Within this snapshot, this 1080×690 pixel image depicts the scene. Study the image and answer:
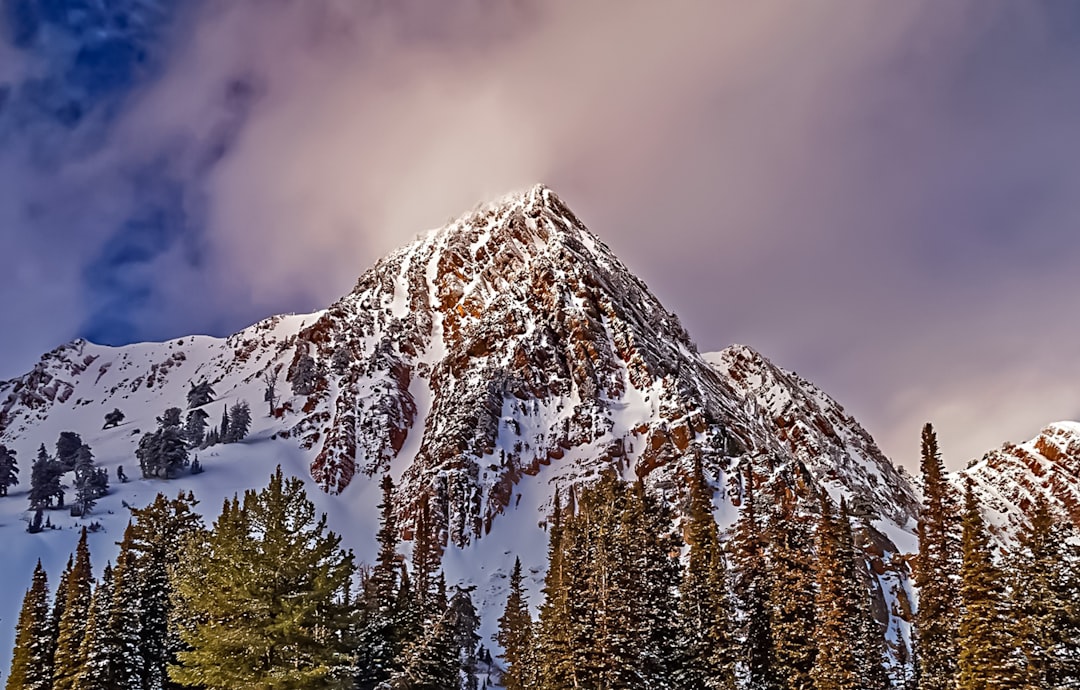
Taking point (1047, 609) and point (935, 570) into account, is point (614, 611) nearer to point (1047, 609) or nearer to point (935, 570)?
point (935, 570)

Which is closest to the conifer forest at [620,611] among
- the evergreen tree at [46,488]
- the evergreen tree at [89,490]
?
the evergreen tree at [89,490]

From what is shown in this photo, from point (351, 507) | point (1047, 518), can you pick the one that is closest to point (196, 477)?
point (351, 507)

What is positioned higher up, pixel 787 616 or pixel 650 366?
pixel 650 366

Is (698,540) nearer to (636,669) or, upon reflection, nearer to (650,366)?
(636,669)

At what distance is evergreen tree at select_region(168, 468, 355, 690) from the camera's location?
26062 mm

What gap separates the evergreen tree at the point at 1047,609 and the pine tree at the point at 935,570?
378 cm

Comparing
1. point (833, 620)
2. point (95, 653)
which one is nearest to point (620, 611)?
point (833, 620)

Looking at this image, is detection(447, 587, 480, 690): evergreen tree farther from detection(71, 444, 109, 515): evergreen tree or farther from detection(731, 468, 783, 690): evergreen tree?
detection(71, 444, 109, 515): evergreen tree

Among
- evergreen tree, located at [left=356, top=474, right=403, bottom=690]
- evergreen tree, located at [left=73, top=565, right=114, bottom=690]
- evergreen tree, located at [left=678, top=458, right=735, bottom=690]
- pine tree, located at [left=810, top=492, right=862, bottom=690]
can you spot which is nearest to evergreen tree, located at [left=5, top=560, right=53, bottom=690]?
evergreen tree, located at [left=73, top=565, right=114, bottom=690]

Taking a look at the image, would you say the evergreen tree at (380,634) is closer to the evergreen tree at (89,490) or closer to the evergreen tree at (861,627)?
the evergreen tree at (861,627)

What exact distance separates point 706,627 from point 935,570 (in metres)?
13.6

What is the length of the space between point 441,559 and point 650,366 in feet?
233

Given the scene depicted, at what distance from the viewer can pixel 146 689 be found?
47.9 m

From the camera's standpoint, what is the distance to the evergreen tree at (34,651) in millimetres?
57531
